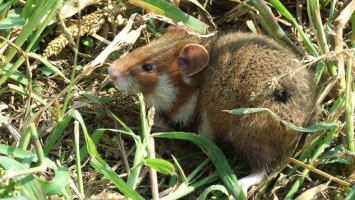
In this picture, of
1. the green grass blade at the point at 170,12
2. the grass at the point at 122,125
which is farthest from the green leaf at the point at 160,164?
the green grass blade at the point at 170,12

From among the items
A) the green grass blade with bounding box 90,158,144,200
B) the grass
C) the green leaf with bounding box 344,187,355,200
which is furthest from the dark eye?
the green leaf with bounding box 344,187,355,200

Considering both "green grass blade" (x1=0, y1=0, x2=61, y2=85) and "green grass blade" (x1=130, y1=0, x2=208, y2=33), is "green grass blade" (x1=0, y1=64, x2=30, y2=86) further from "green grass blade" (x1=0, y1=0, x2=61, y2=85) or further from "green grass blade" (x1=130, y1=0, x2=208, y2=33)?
Answer: "green grass blade" (x1=130, y1=0, x2=208, y2=33)

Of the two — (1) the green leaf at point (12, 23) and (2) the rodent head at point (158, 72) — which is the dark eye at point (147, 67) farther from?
(1) the green leaf at point (12, 23)

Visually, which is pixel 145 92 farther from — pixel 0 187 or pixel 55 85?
pixel 0 187

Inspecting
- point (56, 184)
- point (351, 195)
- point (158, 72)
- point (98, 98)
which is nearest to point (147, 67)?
point (158, 72)

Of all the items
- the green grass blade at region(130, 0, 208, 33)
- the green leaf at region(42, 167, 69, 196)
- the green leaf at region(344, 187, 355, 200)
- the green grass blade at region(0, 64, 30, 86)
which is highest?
the green grass blade at region(130, 0, 208, 33)

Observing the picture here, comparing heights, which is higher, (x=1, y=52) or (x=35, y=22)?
(x=35, y=22)

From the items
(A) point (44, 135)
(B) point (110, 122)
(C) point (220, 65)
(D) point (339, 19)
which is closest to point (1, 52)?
(A) point (44, 135)
